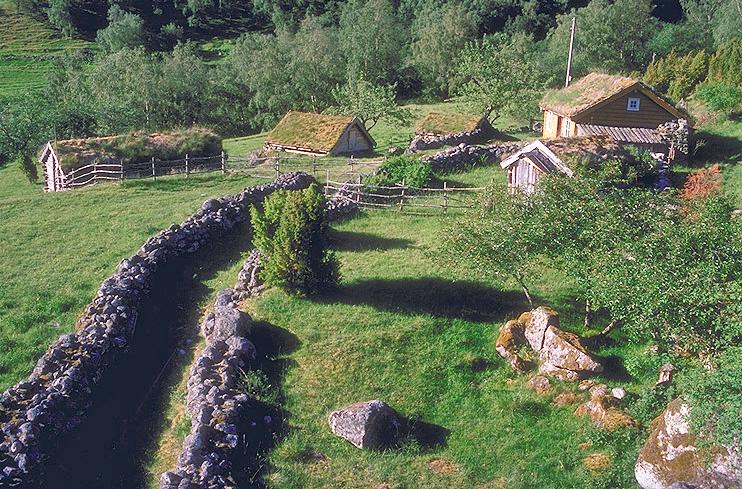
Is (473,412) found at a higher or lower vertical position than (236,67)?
lower

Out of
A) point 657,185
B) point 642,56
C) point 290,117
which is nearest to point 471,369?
point 657,185

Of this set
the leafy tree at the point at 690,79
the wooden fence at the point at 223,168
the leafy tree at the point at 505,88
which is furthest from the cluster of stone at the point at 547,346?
the leafy tree at the point at 690,79

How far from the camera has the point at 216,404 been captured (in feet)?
52.4

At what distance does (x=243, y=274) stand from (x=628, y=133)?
76.7ft

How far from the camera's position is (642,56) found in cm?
6762

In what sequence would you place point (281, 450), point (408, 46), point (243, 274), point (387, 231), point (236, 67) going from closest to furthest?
point (281, 450) < point (243, 274) < point (387, 231) < point (236, 67) < point (408, 46)

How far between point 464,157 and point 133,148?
57.5 ft

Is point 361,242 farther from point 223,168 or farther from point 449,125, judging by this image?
point 449,125

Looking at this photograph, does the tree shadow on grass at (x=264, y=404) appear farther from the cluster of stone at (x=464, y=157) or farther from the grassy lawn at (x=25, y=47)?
the grassy lawn at (x=25, y=47)

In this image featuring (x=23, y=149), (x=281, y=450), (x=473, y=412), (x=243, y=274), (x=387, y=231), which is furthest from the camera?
(x=23, y=149)

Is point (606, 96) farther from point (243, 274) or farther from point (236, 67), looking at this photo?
point (236, 67)

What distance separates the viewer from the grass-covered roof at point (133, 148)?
119 feet

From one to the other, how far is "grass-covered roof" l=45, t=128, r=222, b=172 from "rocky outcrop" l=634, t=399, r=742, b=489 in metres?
30.3

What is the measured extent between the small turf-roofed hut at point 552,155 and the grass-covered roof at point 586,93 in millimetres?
4819
